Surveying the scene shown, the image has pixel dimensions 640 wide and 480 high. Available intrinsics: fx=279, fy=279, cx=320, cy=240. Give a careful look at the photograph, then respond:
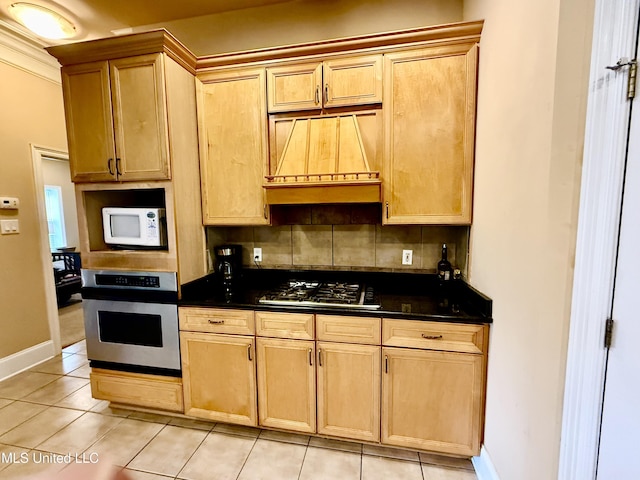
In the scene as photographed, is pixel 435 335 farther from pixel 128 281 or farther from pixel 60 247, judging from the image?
pixel 60 247

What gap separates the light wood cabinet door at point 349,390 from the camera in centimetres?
163

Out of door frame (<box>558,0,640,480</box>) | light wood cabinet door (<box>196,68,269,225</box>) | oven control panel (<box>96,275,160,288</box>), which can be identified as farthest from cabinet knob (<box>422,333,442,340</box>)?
oven control panel (<box>96,275,160,288</box>)

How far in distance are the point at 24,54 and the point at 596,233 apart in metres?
4.41

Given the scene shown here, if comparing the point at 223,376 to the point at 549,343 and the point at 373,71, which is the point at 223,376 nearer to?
the point at 549,343

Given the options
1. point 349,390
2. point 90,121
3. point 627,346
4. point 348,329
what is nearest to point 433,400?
point 349,390

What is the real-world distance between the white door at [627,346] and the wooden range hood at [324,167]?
3.48 feet

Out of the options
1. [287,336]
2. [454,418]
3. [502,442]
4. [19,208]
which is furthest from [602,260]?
[19,208]

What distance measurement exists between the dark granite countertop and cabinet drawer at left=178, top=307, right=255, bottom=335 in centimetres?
4

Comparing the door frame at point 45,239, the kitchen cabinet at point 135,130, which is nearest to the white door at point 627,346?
the kitchen cabinet at point 135,130

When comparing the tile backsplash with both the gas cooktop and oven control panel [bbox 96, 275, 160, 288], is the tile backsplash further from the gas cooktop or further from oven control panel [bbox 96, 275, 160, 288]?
oven control panel [bbox 96, 275, 160, 288]

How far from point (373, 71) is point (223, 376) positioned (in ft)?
7.16

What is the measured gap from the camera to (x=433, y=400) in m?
1.57

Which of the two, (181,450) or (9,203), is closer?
(181,450)

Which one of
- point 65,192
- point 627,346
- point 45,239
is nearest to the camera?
point 627,346
